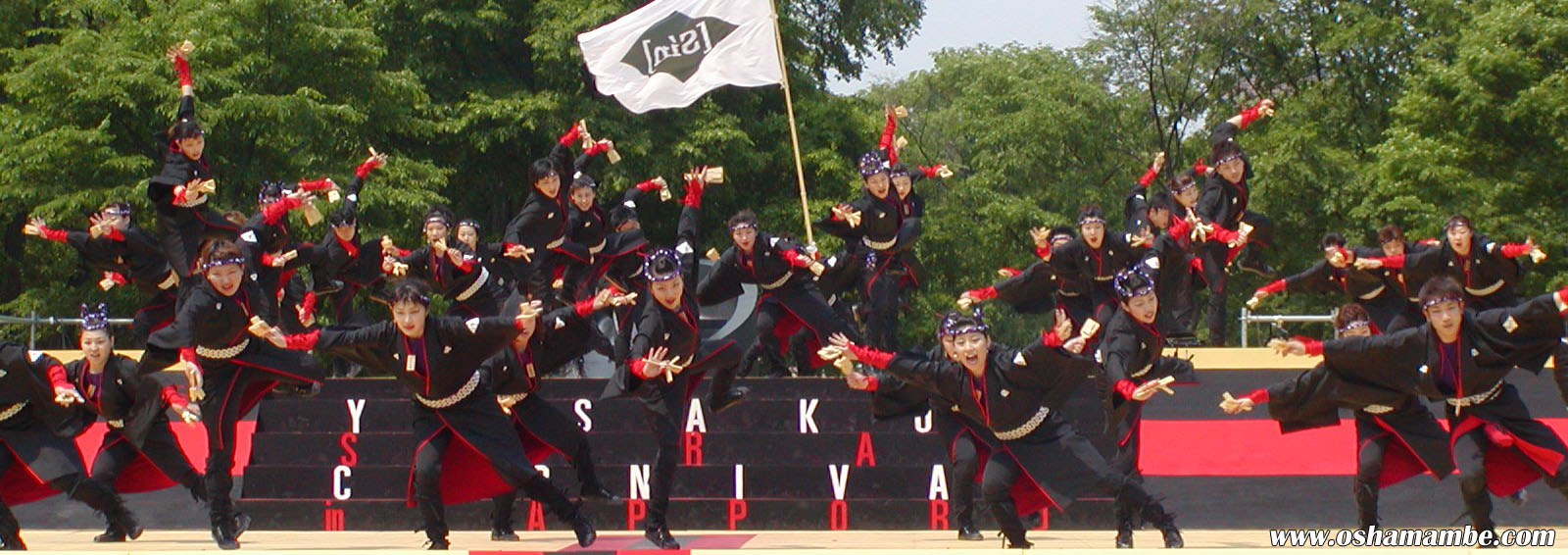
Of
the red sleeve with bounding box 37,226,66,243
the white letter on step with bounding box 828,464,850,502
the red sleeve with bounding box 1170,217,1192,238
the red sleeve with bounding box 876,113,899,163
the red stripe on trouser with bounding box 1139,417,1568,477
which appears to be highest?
the red sleeve with bounding box 876,113,899,163

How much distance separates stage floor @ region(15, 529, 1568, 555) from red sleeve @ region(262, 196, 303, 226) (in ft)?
6.52

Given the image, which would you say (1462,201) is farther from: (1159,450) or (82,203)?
(82,203)

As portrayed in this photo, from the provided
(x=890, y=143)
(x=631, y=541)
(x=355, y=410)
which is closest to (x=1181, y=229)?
(x=890, y=143)

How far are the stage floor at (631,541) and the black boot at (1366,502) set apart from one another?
56 cm

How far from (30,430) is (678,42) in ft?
22.6

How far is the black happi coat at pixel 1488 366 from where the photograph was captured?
9.13 m

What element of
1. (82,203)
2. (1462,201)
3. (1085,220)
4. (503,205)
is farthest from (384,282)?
(1462,201)

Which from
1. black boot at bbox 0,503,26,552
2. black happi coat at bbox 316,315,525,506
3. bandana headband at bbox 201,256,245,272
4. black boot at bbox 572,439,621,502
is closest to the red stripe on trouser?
black boot at bbox 572,439,621,502

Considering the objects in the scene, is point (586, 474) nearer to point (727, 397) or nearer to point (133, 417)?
point (727, 397)

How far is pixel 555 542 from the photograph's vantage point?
10555 millimetres

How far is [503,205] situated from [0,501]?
17.0 meters

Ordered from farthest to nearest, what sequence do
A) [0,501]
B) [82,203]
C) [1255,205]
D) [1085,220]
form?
[1255,205]
[82,203]
[1085,220]
[0,501]

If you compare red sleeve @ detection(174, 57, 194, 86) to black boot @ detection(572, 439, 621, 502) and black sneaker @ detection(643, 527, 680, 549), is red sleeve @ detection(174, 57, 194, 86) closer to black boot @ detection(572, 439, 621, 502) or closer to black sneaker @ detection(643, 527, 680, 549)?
black boot @ detection(572, 439, 621, 502)

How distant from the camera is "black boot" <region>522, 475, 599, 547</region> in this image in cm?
947
